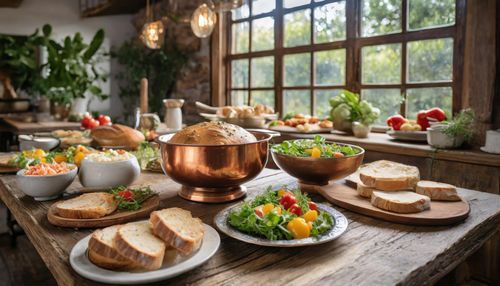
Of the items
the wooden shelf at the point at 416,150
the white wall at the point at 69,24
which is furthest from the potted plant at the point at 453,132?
the white wall at the point at 69,24

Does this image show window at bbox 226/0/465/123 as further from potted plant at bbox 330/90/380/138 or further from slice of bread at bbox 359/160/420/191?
slice of bread at bbox 359/160/420/191

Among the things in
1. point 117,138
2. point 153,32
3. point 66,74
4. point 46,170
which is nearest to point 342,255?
point 46,170

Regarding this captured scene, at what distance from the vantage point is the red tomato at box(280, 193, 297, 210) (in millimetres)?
986

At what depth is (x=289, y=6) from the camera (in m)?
3.98

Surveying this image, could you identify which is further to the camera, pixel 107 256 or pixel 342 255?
pixel 342 255

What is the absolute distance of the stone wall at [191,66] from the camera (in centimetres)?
493

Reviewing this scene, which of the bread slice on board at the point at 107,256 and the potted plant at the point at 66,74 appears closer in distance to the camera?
the bread slice on board at the point at 107,256

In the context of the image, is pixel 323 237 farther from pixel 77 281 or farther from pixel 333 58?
pixel 333 58

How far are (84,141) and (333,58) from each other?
2.36 meters

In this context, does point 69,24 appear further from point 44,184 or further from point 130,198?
point 130,198

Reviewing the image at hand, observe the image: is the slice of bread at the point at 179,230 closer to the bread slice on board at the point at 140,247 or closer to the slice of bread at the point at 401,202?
the bread slice on board at the point at 140,247

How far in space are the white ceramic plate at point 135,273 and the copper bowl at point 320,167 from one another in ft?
1.73

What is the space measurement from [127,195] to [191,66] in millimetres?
4133

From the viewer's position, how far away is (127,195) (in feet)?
3.67
